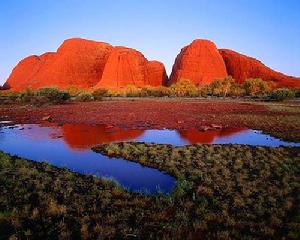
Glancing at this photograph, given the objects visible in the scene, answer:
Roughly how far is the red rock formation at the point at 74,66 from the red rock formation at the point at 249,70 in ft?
152

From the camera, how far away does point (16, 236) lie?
6727 mm

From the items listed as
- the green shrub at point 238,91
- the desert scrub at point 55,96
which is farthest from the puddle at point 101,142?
the green shrub at point 238,91

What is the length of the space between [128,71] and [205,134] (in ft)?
308

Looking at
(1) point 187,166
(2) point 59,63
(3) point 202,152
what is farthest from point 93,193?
(2) point 59,63

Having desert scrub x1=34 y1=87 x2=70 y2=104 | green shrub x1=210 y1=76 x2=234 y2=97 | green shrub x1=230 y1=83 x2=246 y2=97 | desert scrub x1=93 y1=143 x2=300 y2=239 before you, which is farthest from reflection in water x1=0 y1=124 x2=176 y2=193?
green shrub x1=230 y1=83 x2=246 y2=97

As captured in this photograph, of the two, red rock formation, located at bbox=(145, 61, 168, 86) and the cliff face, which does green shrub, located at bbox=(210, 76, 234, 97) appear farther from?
red rock formation, located at bbox=(145, 61, 168, 86)

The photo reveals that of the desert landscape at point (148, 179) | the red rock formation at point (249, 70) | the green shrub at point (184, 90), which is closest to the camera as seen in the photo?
the desert landscape at point (148, 179)

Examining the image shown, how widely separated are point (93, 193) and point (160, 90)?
7871cm

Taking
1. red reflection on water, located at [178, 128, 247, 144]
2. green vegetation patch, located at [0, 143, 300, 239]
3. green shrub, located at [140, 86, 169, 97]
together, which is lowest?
green shrub, located at [140, 86, 169, 97]

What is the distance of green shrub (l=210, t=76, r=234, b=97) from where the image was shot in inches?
3010

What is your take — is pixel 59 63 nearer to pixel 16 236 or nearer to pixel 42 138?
pixel 42 138

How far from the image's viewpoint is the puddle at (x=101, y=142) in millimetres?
11958

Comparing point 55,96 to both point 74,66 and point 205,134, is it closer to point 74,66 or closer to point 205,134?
point 205,134

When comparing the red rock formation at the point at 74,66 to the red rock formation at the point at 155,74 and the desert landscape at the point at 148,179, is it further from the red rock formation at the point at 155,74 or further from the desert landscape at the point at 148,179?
the desert landscape at the point at 148,179
